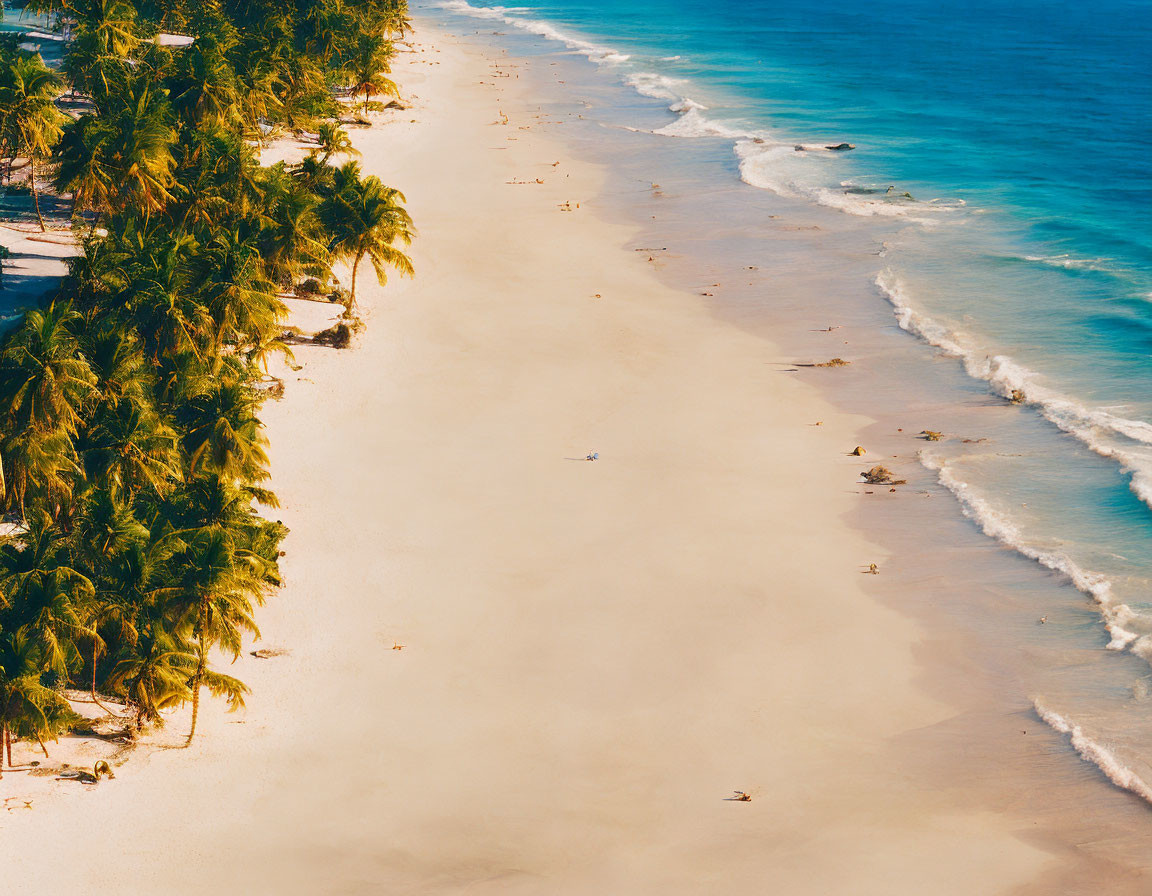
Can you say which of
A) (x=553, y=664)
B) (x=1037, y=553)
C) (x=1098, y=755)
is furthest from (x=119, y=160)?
(x=1098, y=755)

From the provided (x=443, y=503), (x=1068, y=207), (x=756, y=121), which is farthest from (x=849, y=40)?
(x=443, y=503)

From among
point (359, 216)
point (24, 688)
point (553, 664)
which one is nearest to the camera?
point (24, 688)

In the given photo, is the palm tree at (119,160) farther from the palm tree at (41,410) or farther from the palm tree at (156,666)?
the palm tree at (156,666)

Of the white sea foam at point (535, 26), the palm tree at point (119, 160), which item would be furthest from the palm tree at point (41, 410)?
the white sea foam at point (535, 26)

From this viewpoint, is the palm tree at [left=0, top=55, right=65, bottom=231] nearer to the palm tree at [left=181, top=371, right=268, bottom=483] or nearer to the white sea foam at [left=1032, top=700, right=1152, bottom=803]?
the palm tree at [left=181, top=371, right=268, bottom=483]

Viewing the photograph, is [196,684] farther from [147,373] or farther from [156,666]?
[147,373]

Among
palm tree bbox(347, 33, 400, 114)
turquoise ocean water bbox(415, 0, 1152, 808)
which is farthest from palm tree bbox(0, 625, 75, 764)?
palm tree bbox(347, 33, 400, 114)
